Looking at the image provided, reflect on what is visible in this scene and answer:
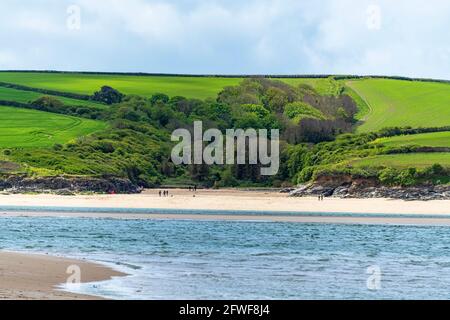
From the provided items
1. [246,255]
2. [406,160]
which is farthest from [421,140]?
[246,255]

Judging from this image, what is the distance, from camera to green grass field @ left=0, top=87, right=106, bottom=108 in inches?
5920

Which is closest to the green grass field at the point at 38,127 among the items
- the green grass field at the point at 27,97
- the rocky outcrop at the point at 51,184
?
the green grass field at the point at 27,97

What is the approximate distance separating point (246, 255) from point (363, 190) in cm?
5739

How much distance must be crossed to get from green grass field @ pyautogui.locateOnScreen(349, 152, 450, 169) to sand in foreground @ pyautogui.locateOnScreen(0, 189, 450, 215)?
12.5 m

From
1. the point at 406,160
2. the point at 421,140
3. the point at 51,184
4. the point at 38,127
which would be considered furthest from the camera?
the point at 38,127

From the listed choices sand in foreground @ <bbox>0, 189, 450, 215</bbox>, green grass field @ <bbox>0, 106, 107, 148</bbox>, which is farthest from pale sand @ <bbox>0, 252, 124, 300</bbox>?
green grass field @ <bbox>0, 106, 107, 148</bbox>

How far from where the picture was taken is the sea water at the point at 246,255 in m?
29.9

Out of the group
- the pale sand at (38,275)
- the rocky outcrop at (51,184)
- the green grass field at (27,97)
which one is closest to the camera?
the pale sand at (38,275)

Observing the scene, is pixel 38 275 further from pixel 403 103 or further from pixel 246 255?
pixel 403 103

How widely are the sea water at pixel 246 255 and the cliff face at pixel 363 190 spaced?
99.0 feet

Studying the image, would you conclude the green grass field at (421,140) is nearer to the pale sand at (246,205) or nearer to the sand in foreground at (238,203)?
the pale sand at (246,205)

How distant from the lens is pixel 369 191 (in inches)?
3831
